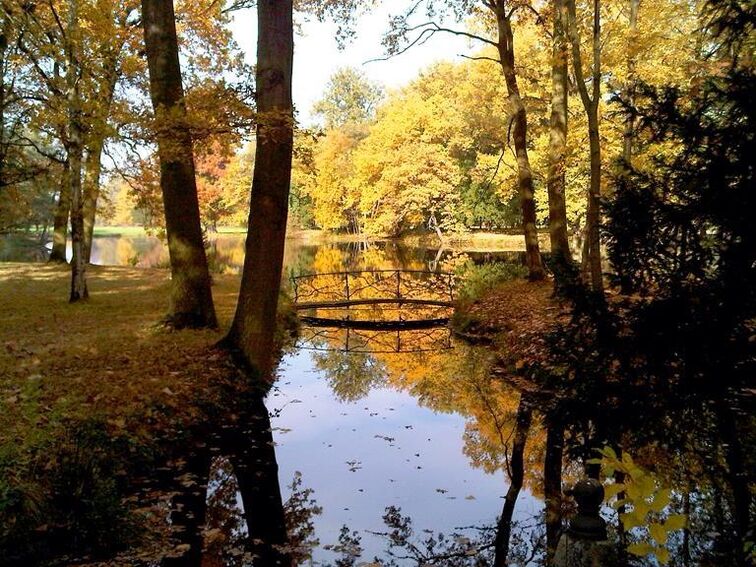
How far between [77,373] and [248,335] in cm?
230

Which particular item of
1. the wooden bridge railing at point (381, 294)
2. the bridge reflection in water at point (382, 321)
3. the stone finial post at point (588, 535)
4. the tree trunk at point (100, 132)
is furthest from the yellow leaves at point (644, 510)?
the wooden bridge railing at point (381, 294)

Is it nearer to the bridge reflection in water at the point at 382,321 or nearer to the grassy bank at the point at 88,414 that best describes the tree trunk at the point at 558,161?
the bridge reflection in water at the point at 382,321

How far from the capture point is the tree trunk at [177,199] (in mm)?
9172

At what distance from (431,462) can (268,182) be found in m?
4.43

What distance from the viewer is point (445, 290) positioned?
19828mm

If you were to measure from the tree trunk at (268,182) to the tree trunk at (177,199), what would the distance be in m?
1.48

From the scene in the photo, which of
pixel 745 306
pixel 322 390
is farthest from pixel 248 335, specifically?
pixel 745 306

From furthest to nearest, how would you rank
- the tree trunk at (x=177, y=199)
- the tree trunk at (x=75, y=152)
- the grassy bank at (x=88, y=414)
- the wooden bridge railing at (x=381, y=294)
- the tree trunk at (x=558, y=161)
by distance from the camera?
1. the wooden bridge railing at (x=381, y=294)
2. the tree trunk at (x=558, y=161)
3. the tree trunk at (x=75, y=152)
4. the tree trunk at (x=177, y=199)
5. the grassy bank at (x=88, y=414)

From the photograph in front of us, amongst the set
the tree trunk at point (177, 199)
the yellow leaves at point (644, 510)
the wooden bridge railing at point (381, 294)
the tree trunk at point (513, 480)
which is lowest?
the tree trunk at point (513, 480)

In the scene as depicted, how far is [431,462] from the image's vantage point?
6652mm

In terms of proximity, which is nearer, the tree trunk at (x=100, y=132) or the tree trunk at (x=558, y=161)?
the tree trunk at (x=100, y=132)

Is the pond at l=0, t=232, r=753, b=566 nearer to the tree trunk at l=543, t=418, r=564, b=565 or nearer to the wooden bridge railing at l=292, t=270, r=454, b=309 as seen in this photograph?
the tree trunk at l=543, t=418, r=564, b=565

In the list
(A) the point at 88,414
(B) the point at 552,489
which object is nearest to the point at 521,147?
(B) the point at 552,489

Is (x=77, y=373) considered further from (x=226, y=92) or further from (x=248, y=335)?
(x=226, y=92)
